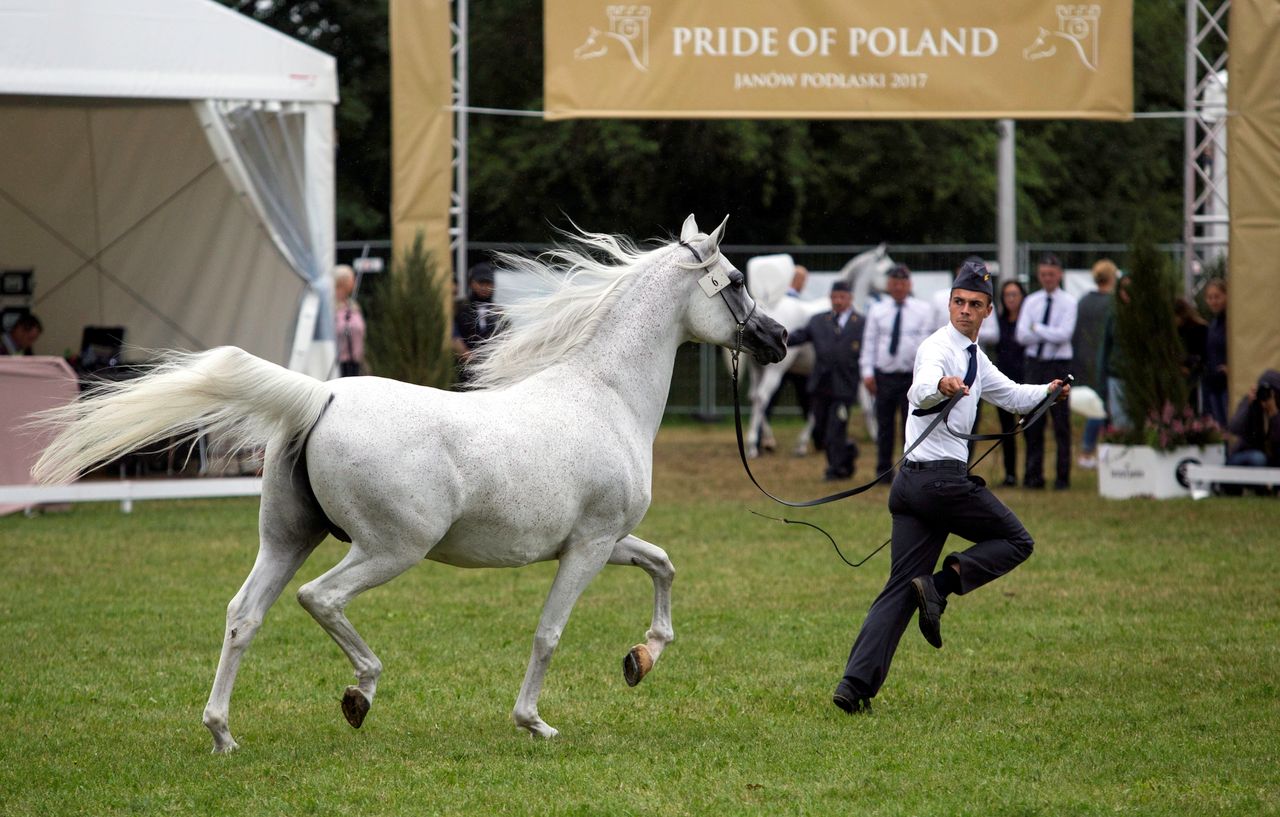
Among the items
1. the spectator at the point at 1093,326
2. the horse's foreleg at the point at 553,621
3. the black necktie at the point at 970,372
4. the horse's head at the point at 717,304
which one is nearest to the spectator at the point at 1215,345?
the spectator at the point at 1093,326

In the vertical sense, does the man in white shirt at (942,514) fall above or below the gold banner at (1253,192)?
below

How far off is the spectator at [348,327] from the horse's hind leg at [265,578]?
9675mm

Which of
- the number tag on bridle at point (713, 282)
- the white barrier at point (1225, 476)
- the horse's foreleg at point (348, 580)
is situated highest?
the number tag on bridle at point (713, 282)

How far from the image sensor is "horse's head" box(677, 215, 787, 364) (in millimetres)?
6309

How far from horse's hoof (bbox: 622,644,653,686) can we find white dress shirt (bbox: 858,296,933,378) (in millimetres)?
8617

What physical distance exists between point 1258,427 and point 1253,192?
2.25 m

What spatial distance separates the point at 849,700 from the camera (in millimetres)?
6297

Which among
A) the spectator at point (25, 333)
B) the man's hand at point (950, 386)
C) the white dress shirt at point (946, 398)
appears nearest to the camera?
the man's hand at point (950, 386)

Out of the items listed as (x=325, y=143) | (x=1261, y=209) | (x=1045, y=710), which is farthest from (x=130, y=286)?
(x=1045, y=710)

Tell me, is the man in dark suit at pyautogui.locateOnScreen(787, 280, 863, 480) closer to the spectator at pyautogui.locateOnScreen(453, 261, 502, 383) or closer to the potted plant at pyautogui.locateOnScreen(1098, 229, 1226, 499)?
the potted plant at pyautogui.locateOnScreen(1098, 229, 1226, 499)

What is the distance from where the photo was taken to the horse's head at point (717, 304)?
631 centimetres

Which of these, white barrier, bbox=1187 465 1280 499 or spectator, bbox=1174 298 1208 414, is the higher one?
spectator, bbox=1174 298 1208 414

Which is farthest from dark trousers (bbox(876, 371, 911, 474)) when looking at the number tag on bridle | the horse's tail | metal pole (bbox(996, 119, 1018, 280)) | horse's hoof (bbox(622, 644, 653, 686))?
the horse's tail

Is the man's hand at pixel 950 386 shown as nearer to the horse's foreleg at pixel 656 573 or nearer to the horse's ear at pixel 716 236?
the horse's ear at pixel 716 236
